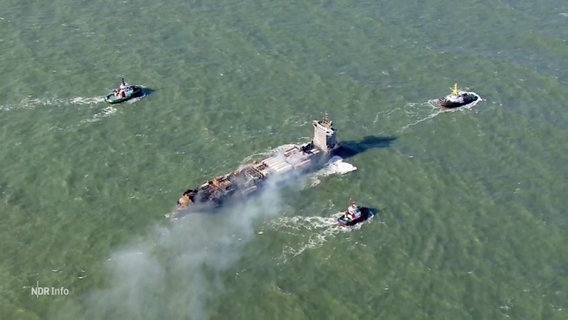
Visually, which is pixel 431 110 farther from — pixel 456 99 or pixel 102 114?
pixel 102 114

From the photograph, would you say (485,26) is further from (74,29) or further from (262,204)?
(74,29)

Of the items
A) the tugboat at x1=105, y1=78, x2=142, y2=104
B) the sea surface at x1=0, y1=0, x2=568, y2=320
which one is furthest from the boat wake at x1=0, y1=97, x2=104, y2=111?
the tugboat at x1=105, y1=78, x2=142, y2=104

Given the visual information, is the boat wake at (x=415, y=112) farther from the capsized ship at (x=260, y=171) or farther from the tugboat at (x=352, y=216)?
the tugboat at (x=352, y=216)

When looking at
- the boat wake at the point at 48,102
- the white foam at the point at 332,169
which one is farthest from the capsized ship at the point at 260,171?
the boat wake at the point at 48,102

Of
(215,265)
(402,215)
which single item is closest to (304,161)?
(402,215)

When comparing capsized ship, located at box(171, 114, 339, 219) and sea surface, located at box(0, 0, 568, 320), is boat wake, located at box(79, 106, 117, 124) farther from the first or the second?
capsized ship, located at box(171, 114, 339, 219)

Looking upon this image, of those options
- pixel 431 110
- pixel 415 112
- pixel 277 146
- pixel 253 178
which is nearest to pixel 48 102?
pixel 277 146
